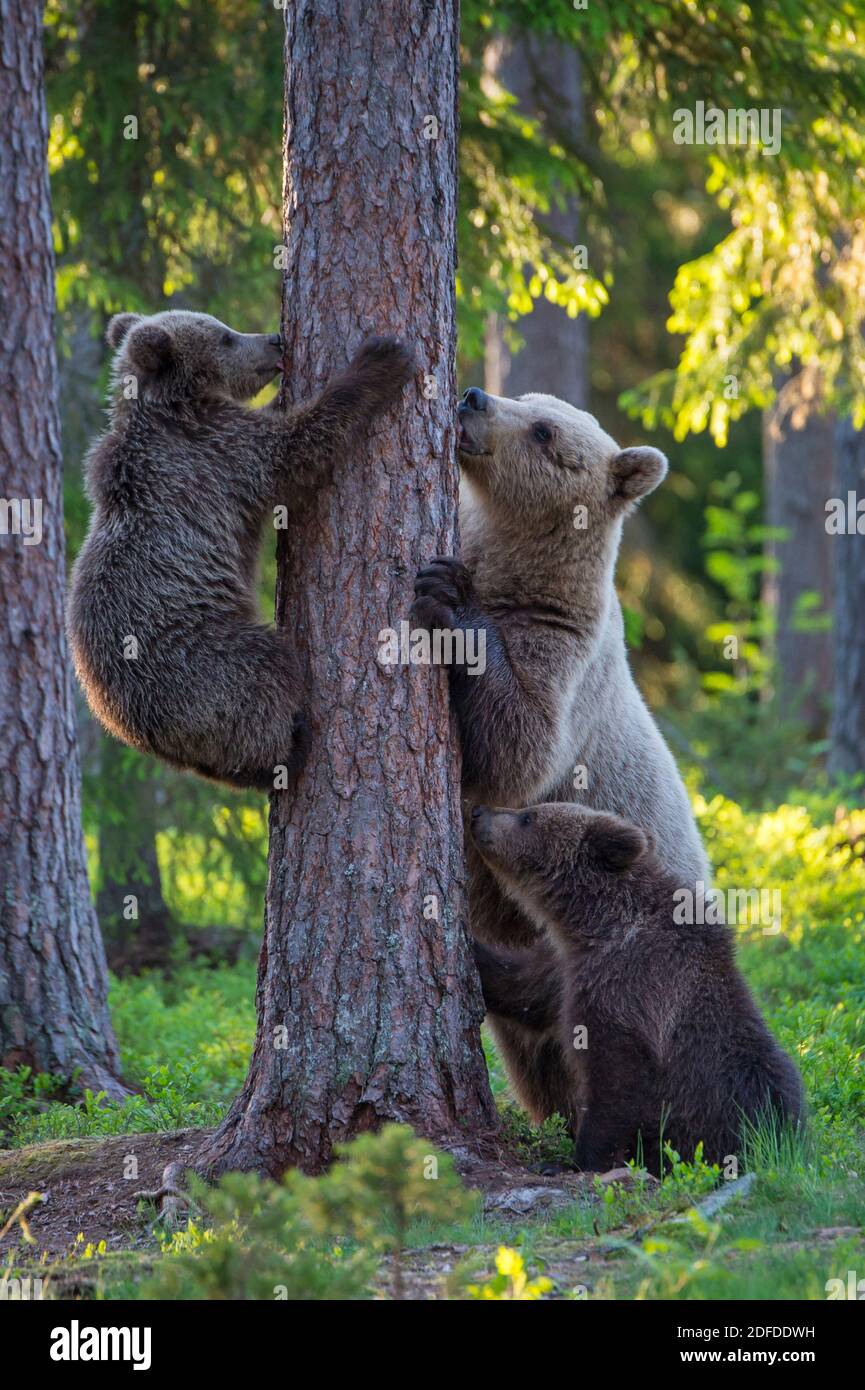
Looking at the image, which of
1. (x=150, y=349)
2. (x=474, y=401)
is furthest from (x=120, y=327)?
(x=474, y=401)

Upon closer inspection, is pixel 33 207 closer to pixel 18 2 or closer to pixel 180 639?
pixel 18 2

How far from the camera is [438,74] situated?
5211 mm

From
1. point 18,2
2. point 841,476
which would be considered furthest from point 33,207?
point 841,476

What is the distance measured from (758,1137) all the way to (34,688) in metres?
3.92

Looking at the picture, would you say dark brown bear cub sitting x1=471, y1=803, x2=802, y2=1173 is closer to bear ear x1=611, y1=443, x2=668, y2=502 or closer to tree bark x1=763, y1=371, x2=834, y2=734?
bear ear x1=611, y1=443, x2=668, y2=502

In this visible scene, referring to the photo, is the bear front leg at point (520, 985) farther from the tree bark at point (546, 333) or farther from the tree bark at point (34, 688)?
the tree bark at point (546, 333)

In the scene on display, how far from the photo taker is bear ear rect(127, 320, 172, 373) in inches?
229

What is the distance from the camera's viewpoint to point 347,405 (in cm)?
507

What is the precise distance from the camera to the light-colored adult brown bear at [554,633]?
5.84 m

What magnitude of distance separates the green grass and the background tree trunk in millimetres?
1141

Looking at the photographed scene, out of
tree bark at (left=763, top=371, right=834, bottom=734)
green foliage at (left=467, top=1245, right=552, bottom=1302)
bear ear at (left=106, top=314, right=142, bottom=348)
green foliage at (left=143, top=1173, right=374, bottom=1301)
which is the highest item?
tree bark at (left=763, top=371, right=834, bottom=734)

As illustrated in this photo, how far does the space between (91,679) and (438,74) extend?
256cm

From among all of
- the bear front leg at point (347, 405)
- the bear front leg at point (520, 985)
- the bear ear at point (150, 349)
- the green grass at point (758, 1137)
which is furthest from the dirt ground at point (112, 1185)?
the bear ear at point (150, 349)

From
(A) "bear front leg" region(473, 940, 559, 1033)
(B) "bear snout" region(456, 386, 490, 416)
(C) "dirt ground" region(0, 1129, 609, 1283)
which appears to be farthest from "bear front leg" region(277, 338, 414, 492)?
(C) "dirt ground" region(0, 1129, 609, 1283)
